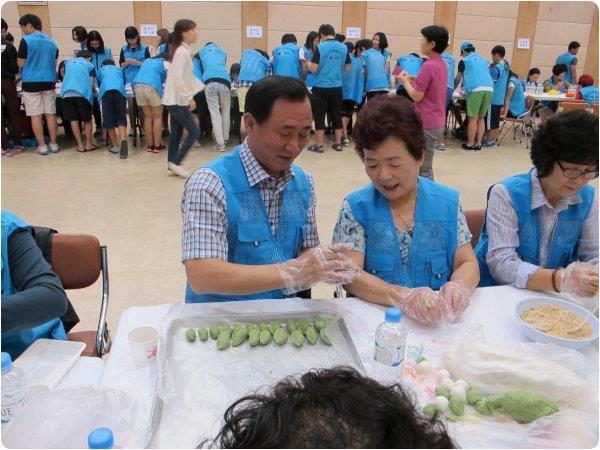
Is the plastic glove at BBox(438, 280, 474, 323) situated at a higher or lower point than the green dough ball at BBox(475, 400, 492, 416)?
higher

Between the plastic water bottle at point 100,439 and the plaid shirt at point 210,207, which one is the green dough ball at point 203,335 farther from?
the plastic water bottle at point 100,439

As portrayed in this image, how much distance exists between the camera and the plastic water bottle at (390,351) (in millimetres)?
1190

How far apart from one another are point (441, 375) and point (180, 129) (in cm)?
468

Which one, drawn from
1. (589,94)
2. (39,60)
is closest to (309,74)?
(39,60)

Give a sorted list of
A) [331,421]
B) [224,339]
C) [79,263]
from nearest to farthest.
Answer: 1. [331,421]
2. [224,339]
3. [79,263]

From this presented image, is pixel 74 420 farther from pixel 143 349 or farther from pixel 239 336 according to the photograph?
pixel 239 336

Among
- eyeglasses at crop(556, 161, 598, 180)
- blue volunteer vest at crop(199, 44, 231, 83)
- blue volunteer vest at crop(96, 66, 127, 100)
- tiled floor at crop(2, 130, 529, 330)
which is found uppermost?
blue volunteer vest at crop(199, 44, 231, 83)

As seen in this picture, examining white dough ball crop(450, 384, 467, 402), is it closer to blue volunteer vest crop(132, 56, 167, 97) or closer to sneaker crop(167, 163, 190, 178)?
sneaker crop(167, 163, 190, 178)

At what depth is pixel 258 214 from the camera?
1.62 m

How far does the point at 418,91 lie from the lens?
457cm

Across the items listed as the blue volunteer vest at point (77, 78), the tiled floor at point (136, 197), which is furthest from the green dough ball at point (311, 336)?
the blue volunteer vest at point (77, 78)

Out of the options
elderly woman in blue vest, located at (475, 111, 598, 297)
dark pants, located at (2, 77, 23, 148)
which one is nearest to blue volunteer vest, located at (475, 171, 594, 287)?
elderly woman in blue vest, located at (475, 111, 598, 297)

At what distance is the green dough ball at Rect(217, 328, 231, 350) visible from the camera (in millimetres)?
1297

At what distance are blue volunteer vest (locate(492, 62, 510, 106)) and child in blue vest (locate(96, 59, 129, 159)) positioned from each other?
5.11m
